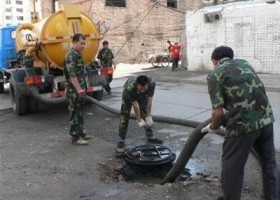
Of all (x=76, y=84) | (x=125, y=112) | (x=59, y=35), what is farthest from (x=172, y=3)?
(x=125, y=112)

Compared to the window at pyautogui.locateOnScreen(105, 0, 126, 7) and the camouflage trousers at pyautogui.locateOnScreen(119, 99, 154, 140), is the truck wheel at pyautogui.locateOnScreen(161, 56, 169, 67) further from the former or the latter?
the camouflage trousers at pyautogui.locateOnScreen(119, 99, 154, 140)

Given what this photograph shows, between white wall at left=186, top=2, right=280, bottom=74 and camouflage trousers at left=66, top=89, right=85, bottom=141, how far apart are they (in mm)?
9867

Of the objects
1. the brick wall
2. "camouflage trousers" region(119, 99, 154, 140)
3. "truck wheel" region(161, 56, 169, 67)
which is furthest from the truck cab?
the brick wall

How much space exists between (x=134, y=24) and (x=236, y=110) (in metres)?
24.1

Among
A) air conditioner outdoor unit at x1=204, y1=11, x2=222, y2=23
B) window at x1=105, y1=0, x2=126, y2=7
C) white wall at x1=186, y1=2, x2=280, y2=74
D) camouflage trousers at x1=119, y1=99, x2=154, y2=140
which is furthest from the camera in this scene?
window at x1=105, y1=0, x2=126, y2=7

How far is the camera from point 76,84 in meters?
6.68

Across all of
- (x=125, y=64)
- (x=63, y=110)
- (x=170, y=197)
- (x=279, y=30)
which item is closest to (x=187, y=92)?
(x=63, y=110)

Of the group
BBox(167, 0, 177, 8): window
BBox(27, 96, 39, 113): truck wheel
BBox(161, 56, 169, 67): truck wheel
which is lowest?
BBox(27, 96, 39, 113): truck wheel

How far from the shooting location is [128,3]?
27016 mm

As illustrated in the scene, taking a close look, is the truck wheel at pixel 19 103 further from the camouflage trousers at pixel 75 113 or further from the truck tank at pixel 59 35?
the camouflage trousers at pixel 75 113

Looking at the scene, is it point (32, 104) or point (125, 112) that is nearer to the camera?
point (125, 112)

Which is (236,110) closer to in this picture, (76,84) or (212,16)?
(76,84)

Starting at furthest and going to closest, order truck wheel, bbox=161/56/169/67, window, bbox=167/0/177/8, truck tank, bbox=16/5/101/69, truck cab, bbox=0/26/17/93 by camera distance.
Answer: window, bbox=167/0/177/8
truck wheel, bbox=161/56/169/67
truck cab, bbox=0/26/17/93
truck tank, bbox=16/5/101/69

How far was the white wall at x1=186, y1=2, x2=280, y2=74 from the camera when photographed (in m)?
14.7
